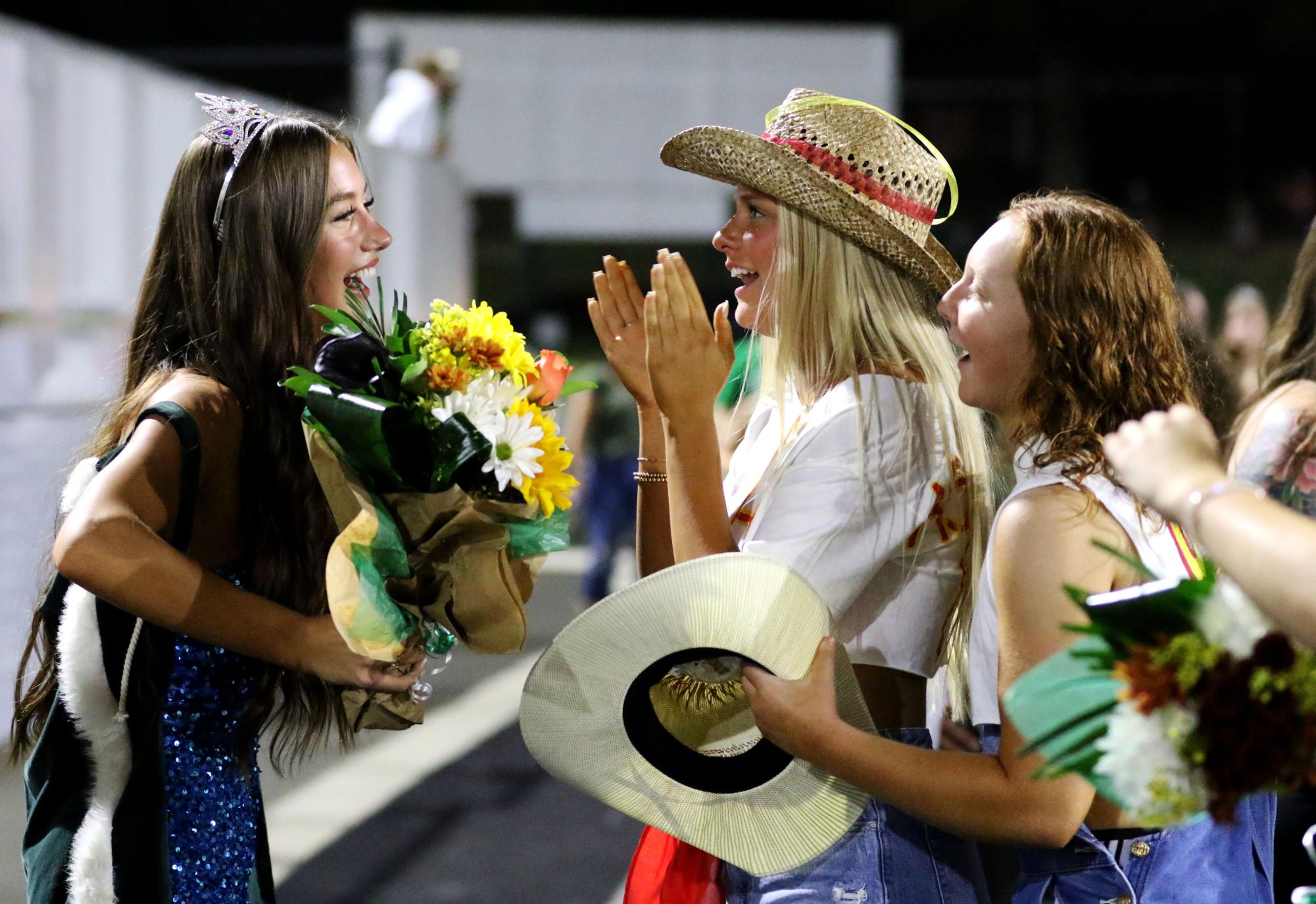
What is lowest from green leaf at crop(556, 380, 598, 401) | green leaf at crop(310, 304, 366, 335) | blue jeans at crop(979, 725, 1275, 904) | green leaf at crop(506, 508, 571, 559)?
blue jeans at crop(979, 725, 1275, 904)

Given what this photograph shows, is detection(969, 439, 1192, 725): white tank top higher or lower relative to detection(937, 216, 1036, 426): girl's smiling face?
lower

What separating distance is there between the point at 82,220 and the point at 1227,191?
25942 millimetres

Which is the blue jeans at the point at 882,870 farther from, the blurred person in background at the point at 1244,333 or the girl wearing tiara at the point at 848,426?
the blurred person in background at the point at 1244,333

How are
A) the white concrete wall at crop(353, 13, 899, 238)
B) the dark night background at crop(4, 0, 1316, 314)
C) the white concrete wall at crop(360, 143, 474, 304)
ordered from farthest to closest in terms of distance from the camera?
1. the dark night background at crop(4, 0, 1316, 314)
2. the white concrete wall at crop(353, 13, 899, 238)
3. the white concrete wall at crop(360, 143, 474, 304)

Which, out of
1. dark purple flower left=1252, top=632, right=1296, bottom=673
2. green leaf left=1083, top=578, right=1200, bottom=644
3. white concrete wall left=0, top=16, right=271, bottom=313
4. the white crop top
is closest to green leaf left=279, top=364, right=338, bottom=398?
the white crop top

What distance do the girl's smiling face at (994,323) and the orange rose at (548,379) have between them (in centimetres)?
55

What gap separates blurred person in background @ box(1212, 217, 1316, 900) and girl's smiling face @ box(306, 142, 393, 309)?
173 cm

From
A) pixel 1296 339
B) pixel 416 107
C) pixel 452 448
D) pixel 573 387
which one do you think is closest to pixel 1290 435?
pixel 1296 339

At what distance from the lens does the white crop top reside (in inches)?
75.2

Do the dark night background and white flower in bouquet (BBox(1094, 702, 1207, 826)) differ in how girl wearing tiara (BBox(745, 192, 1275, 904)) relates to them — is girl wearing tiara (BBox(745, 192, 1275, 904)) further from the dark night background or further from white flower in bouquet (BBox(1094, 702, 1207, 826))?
the dark night background

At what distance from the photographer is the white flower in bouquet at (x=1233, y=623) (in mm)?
1202

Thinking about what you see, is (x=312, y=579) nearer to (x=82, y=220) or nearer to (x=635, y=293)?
(x=635, y=293)

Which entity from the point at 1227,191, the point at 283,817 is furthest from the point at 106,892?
the point at 1227,191

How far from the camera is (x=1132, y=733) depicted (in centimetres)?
121
